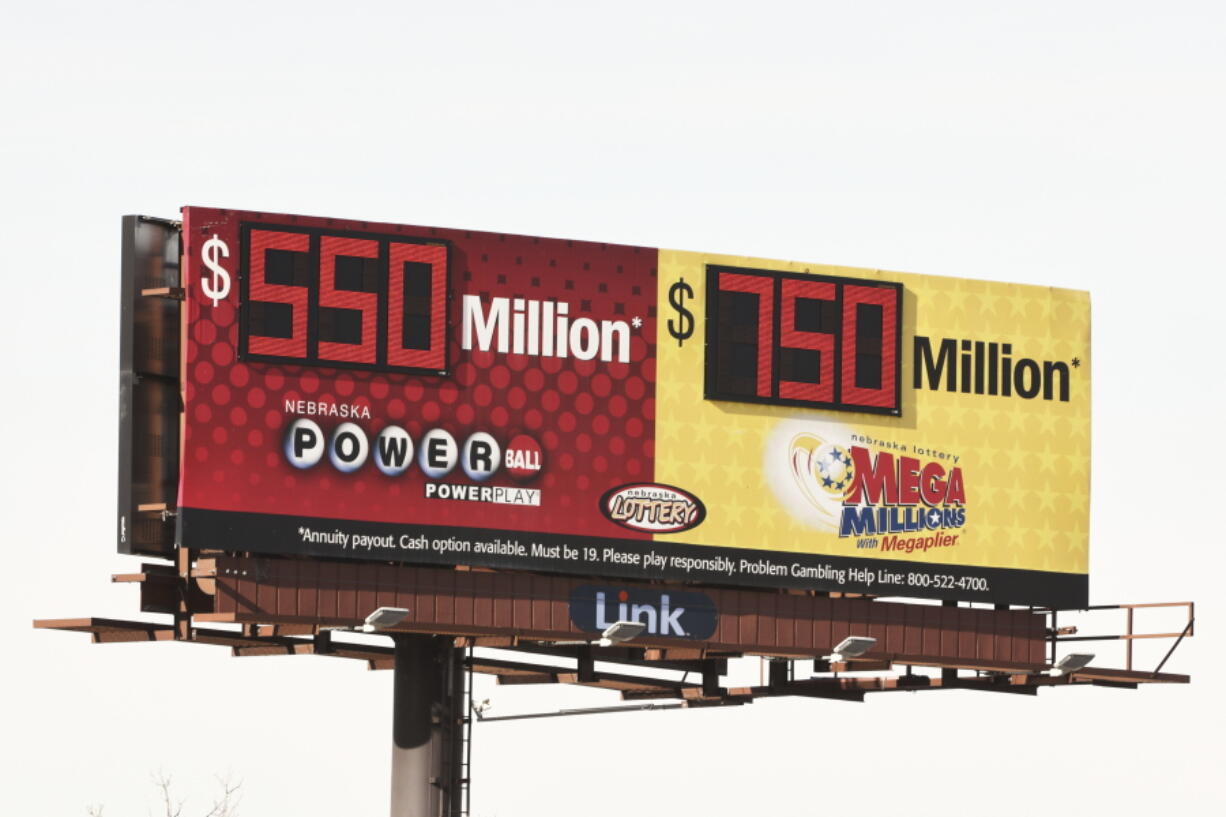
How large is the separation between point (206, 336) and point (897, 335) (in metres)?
12.0

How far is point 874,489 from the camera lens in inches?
2421

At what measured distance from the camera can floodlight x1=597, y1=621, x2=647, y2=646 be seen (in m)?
58.1

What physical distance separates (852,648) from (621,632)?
4.19 m

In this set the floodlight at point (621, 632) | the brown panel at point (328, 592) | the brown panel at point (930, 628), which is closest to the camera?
the brown panel at point (328, 592)

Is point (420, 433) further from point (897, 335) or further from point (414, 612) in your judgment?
point (897, 335)

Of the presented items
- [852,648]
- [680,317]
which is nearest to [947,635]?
[852,648]

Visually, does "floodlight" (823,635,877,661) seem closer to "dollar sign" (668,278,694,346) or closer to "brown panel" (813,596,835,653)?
"brown panel" (813,596,835,653)

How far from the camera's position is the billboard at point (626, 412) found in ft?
190

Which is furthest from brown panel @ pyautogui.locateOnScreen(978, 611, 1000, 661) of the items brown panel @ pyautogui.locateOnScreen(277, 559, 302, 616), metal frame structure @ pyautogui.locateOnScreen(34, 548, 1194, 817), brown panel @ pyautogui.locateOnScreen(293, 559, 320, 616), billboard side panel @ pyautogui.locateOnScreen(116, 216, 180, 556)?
billboard side panel @ pyautogui.locateOnScreen(116, 216, 180, 556)

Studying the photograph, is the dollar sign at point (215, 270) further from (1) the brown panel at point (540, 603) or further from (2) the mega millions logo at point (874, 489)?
(2) the mega millions logo at point (874, 489)

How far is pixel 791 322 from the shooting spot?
61.1 m

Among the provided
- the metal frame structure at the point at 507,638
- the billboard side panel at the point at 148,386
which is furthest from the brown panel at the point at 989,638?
the billboard side panel at the point at 148,386

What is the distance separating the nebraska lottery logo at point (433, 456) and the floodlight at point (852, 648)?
562 cm

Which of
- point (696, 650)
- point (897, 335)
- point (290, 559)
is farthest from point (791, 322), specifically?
point (290, 559)
